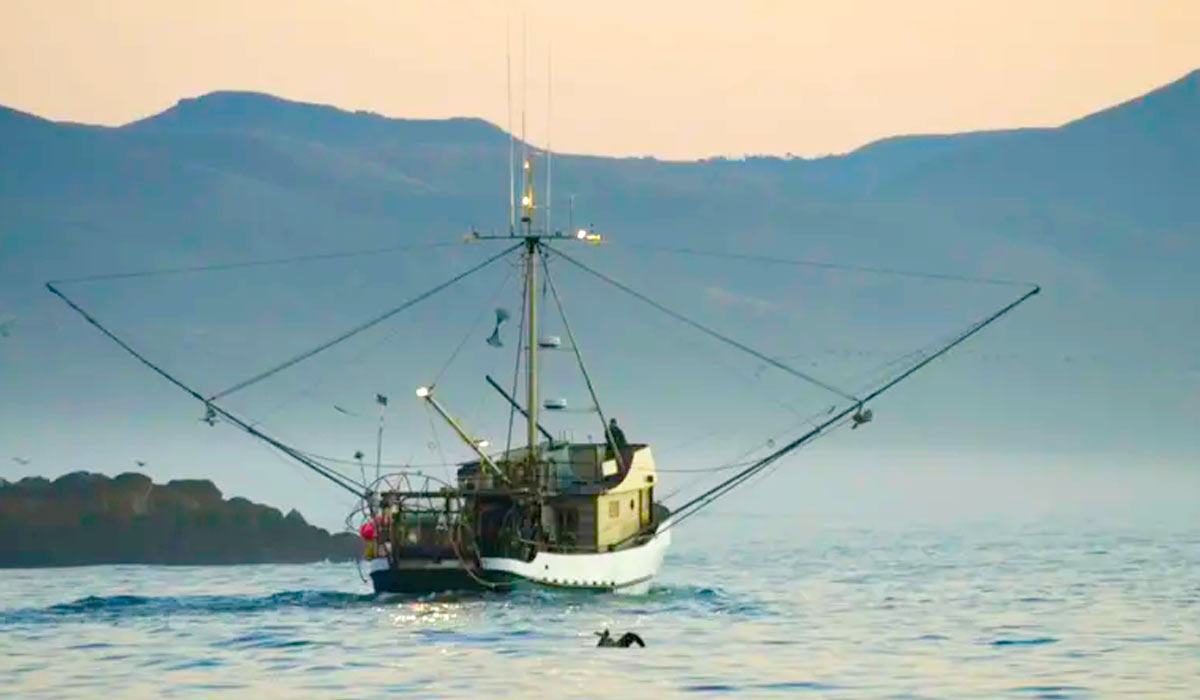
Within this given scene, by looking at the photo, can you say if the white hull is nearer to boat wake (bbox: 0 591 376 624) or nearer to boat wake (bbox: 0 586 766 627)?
boat wake (bbox: 0 586 766 627)

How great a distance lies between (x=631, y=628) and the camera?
82.6 m

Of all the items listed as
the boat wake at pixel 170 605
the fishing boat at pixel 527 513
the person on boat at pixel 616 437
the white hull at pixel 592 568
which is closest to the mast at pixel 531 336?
the fishing boat at pixel 527 513

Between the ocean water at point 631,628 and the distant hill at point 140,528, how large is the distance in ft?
9.66

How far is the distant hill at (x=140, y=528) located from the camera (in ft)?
382

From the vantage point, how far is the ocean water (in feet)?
A: 227

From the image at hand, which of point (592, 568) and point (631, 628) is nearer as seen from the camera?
point (631, 628)

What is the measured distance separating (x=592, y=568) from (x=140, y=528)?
31645mm

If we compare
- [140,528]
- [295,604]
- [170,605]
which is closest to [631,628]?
[295,604]

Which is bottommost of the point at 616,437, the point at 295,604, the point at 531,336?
the point at 295,604

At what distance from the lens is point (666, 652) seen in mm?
75875

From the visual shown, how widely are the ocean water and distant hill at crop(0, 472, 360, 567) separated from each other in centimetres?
295

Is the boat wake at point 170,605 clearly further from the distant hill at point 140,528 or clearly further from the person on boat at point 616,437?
the distant hill at point 140,528

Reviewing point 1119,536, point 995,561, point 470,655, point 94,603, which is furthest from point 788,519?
point 470,655

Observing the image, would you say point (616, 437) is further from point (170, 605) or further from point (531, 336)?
point (170, 605)
